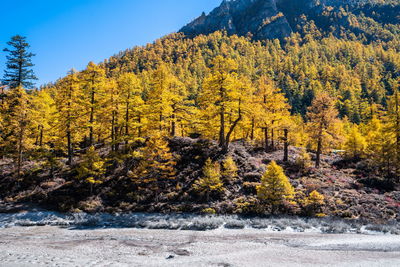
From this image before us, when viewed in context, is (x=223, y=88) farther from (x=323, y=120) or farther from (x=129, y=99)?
(x=323, y=120)

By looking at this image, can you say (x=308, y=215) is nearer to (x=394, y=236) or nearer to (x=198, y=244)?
(x=394, y=236)

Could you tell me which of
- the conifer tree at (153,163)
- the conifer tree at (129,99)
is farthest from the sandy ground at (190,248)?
the conifer tree at (129,99)

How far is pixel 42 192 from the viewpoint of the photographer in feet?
83.4

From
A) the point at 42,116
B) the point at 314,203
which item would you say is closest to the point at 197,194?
the point at 314,203

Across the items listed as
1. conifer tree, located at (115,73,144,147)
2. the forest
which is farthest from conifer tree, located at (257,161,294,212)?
conifer tree, located at (115,73,144,147)

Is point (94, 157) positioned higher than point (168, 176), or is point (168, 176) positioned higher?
point (94, 157)

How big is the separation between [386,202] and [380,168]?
11.6 m

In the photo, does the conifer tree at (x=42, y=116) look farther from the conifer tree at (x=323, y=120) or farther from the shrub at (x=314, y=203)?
the conifer tree at (x=323, y=120)

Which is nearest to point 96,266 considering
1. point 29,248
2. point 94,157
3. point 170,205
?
point 29,248

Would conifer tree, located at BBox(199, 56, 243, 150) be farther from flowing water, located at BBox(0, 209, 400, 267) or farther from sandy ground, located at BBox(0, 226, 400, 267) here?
sandy ground, located at BBox(0, 226, 400, 267)

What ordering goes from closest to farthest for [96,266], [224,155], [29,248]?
[96,266], [29,248], [224,155]

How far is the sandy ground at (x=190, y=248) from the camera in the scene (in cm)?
1266

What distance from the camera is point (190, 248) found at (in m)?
14.7

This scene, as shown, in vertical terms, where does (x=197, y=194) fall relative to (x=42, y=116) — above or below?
below
